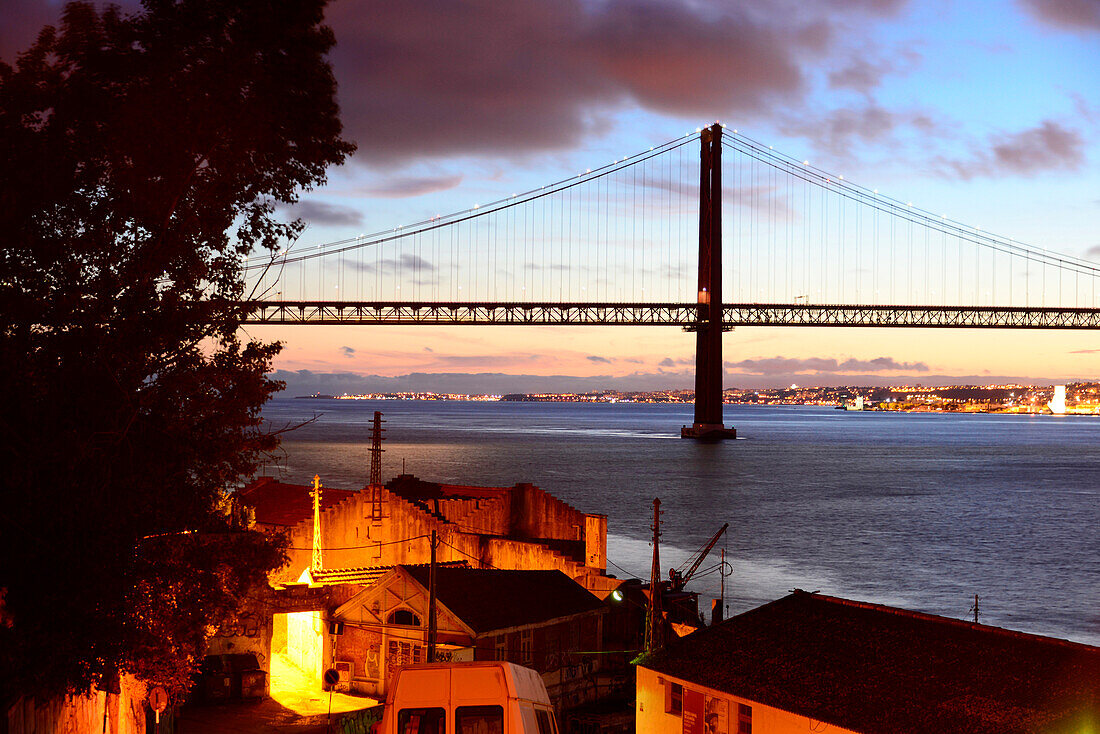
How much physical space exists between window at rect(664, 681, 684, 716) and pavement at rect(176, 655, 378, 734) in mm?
6432

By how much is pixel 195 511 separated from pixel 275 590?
10.5m

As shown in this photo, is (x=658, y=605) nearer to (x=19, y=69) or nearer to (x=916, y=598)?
(x=19, y=69)

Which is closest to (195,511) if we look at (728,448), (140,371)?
(140,371)

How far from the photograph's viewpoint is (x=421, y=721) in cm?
746

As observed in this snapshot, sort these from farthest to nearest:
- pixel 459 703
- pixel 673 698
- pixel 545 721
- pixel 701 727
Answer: pixel 673 698
pixel 701 727
pixel 545 721
pixel 459 703

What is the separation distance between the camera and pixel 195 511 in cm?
1145

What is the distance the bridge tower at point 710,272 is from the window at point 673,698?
91.6m

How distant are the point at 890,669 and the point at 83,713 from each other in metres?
10.6

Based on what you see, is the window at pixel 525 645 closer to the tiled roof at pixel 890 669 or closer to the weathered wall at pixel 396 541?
the tiled roof at pixel 890 669

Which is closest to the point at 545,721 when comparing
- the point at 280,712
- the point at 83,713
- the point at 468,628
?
the point at 83,713

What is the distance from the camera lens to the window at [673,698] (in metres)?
15.8

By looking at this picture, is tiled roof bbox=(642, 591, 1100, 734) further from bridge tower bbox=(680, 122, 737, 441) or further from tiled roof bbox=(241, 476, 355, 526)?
bridge tower bbox=(680, 122, 737, 441)

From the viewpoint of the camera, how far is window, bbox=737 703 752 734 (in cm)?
1445

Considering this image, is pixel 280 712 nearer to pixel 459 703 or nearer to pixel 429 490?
pixel 459 703
